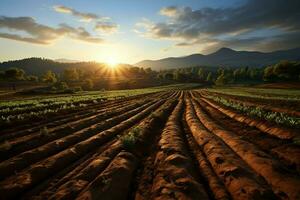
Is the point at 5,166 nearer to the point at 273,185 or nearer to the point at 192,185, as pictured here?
the point at 192,185

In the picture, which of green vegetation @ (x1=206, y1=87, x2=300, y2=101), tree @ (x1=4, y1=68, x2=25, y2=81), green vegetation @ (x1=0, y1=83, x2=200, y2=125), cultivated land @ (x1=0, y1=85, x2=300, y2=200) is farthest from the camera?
tree @ (x1=4, y1=68, x2=25, y2=81)

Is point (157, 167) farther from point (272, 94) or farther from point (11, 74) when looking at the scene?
point (11, 74)

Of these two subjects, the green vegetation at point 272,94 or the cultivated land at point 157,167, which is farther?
the green vegetation at point 272,94

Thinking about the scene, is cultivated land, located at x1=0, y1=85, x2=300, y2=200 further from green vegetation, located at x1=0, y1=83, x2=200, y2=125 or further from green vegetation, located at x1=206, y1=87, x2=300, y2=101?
green vegetation, located at x1=206, y1=87, x2=300, y2=101

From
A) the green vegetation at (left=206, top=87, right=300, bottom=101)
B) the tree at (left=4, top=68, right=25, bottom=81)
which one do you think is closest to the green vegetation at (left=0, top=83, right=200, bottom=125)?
the green vegetation at (left=206, top=87, right=300, bottom=101)

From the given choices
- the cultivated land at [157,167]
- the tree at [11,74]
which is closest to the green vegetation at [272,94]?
the cultivated land at [157,167]

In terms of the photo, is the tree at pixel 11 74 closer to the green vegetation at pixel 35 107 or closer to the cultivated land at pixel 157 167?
the green vegetation at pixel 35 107

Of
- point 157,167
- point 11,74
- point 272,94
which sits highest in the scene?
point 11,74

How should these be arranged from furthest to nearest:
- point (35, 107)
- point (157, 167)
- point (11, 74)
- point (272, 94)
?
point (11, 74), point (272, 94), point (35, 107), point (157, 167)

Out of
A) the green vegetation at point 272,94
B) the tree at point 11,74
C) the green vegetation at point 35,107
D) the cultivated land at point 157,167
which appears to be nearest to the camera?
the cultivated land at point 157,167

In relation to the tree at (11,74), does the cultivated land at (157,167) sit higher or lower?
lower

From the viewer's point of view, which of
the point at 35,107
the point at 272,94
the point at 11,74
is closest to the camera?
the point at 35,107

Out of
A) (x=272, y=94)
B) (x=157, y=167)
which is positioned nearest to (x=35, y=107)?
(x=157, y=167)

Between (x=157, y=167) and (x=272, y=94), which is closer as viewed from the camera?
(x=157, y=167)
